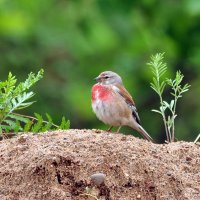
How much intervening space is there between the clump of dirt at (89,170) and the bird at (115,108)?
3.23m

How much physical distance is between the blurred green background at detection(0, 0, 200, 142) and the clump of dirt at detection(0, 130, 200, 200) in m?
13.5

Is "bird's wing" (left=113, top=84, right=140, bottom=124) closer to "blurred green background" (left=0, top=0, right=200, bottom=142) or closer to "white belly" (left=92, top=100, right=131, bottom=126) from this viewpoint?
"white belly" (left=92, top=100, right=131, bottom=126)

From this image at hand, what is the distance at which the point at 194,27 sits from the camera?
22172mm

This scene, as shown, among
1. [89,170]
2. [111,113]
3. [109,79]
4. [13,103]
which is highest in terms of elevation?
[109,79]

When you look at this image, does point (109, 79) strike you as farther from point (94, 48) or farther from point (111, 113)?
point (94, 48)

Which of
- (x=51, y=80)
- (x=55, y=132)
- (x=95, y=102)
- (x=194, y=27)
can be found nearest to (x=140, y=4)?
(x=194, y=27)

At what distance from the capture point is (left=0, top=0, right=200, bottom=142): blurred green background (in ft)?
71.3

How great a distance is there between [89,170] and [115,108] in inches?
153

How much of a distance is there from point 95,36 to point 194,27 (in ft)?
10.1

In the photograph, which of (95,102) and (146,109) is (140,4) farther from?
(95,102)

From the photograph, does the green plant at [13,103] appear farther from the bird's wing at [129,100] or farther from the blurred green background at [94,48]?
the blurred green background at [94,48]

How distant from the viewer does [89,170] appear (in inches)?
269

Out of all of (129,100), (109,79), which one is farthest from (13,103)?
(109,79)

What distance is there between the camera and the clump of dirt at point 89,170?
674 centimetres
